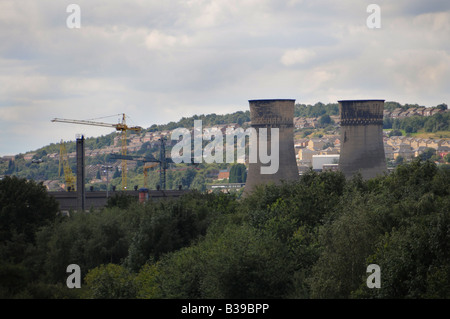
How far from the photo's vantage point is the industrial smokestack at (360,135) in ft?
167

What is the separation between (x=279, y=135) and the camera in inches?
1987

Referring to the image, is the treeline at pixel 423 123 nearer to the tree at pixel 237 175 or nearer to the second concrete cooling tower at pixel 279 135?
the tree at pixel 237 175

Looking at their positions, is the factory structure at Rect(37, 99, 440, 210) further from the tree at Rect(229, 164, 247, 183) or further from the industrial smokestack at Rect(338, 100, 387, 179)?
the tree at Rect(229, 164, 247, 183)

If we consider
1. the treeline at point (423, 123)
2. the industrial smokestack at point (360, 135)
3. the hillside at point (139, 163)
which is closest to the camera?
the industrial smokestack at point (360, 135)

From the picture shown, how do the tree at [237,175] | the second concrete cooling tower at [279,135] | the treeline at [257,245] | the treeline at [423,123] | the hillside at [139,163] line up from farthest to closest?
the treeline at [423,123] → the hillside at [139,163] → the tree at [237,175] → the second concrete cooling tower at [279,135] → the treeline at [257,245]

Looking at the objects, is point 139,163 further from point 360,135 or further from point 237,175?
point 360,135

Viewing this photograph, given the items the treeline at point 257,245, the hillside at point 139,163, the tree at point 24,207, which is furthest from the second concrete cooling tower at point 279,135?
the hillside at point 139,163

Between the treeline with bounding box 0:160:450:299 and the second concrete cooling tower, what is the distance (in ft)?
39.0

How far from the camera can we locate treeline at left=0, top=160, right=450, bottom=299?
19.6m

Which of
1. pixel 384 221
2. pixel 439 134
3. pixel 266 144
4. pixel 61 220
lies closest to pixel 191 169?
pixel 439 134

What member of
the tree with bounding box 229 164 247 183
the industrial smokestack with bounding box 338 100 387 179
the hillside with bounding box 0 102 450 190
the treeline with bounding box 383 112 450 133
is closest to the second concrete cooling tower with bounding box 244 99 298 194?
the industrial smokestack with bounding box 338 100 387 179

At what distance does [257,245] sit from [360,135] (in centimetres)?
3076

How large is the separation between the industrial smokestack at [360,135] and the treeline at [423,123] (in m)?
105
